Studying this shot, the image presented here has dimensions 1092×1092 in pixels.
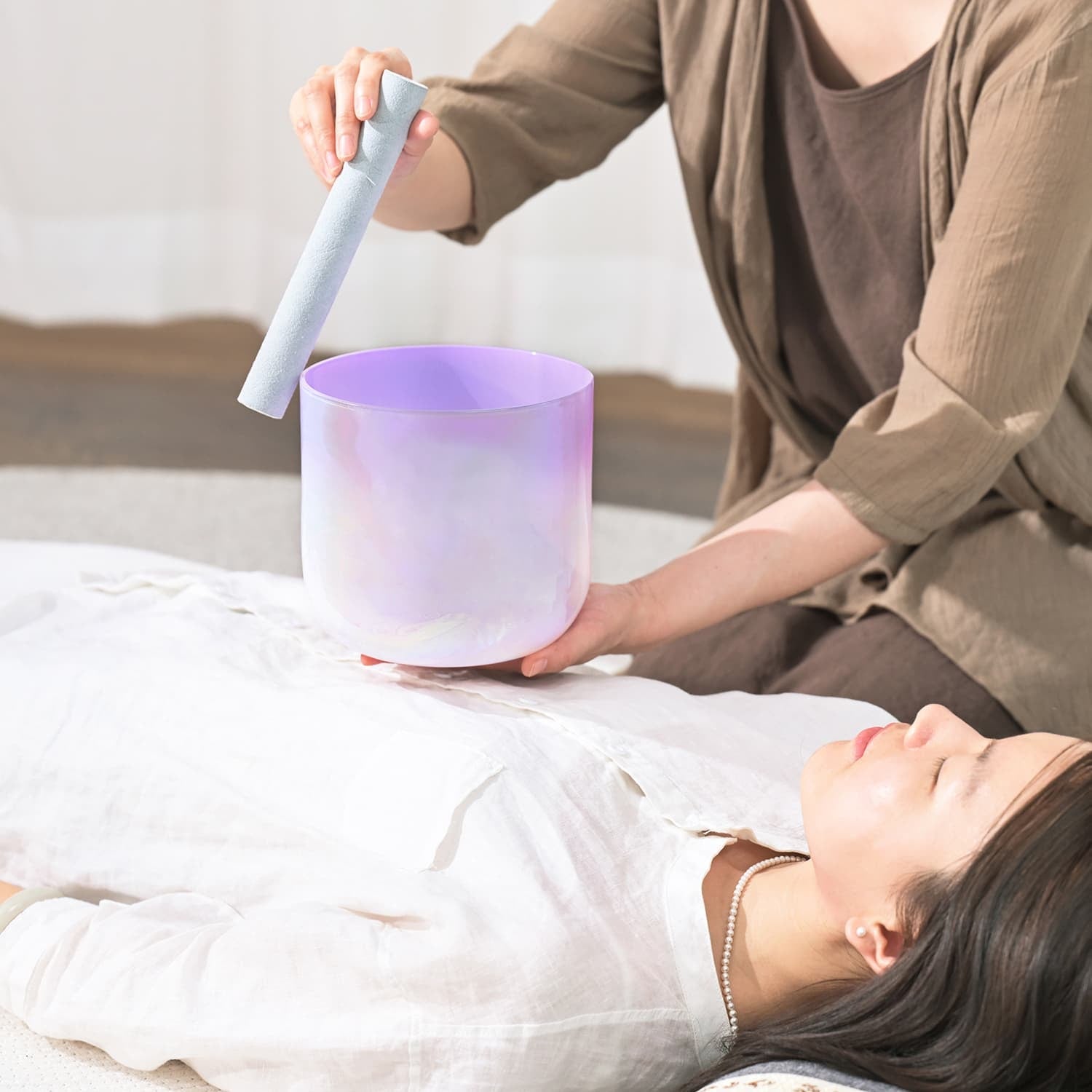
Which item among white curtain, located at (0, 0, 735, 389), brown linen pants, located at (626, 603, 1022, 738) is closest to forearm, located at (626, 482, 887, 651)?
brown linen pants, located at (626, 603, 1022, 738)

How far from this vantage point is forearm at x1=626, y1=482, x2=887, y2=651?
1143 mm

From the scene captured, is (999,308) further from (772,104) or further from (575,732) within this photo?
(575,732)

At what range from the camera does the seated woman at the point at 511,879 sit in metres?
0.87

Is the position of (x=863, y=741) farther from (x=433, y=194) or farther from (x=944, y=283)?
(x=433, y=194)

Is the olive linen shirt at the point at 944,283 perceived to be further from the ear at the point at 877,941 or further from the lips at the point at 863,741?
the ear at the point at 877,941

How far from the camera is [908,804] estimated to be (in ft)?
3.01

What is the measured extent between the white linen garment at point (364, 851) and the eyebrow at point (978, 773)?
0.16 m

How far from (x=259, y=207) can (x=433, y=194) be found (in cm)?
187

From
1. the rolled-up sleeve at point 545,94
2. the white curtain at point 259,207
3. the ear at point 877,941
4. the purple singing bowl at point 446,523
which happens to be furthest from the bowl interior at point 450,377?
the white curtain at point 259,207

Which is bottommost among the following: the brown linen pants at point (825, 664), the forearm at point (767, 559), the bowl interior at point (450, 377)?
the brown linen pants at point (825, 664)

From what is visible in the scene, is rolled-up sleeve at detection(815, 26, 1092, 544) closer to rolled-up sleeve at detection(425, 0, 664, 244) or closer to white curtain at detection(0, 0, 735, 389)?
rolled-up sleeve at detection(425, 0, 664, 244)

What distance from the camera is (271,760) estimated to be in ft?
3.35

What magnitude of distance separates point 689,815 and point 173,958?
0.35 metres

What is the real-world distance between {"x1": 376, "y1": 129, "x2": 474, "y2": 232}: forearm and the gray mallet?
12.1 inches
